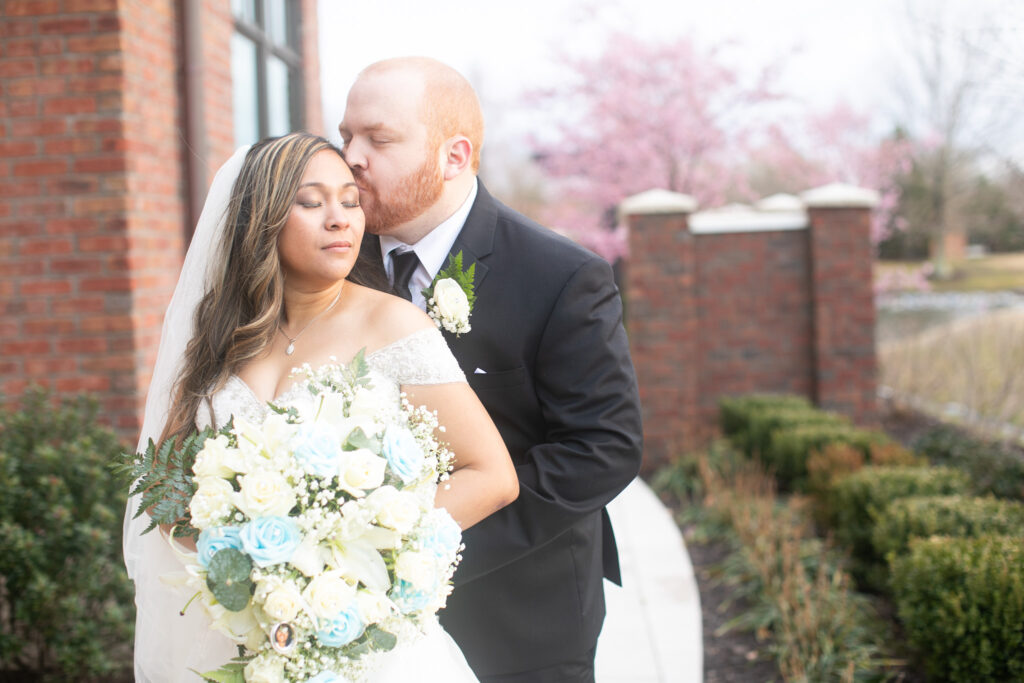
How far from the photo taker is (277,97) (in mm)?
7590

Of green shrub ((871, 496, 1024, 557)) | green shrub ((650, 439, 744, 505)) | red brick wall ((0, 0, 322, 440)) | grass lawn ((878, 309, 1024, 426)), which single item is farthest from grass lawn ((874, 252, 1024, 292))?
red brick wall ((0, 0, 322, 440))

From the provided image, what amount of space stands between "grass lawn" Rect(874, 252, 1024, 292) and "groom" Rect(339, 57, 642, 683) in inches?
1025

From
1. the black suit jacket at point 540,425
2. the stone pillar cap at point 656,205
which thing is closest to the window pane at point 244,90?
the stone pillar cap at point 656,205

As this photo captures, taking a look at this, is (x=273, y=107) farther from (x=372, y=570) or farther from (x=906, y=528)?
(x=372, y=570)

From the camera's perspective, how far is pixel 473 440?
1965 mm

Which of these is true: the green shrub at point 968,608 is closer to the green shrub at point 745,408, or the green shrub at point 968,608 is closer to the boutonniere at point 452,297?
the boutonniere at point 452,297

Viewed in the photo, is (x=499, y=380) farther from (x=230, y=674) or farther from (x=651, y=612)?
(x=651, y=612)

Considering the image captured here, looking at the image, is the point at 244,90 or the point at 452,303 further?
the point at 244,90

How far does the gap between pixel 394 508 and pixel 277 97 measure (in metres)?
6.68

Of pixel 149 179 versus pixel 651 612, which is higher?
pixel 149 179

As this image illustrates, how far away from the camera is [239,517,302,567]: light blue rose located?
1.56 meters

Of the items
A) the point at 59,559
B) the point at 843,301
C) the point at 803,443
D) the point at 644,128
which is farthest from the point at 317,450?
the point at 644,128

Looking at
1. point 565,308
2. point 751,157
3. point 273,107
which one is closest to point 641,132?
point 751,157

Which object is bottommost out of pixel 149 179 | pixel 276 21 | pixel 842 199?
pixel 149 179
